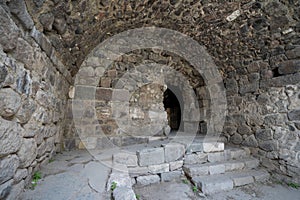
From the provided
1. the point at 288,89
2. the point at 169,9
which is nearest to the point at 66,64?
the point at 169,9

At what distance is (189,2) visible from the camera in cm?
229

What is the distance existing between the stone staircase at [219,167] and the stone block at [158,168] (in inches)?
12.4

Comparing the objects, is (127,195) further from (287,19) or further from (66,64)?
(287,19)

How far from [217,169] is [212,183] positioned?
375mm

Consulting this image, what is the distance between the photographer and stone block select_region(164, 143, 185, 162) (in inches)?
93.5

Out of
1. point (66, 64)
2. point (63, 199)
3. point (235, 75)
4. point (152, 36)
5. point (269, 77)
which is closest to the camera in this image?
point (63, 199)

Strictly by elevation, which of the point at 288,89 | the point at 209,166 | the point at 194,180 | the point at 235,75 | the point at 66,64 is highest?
the point at 235,75

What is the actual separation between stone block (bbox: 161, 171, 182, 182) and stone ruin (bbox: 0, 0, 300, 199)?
0.49 ft

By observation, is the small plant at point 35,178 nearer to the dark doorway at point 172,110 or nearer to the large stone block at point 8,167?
the large stone block at point 8,167

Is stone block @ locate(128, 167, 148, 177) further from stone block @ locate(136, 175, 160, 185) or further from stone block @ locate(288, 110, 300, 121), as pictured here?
stone block @ locate(288, 110, 300, 121)

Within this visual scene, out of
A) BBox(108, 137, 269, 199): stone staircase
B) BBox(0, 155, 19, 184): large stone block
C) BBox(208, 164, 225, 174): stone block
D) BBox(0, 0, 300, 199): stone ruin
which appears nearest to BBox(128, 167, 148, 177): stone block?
BBox(108, 137, 269, 199): stone staircase

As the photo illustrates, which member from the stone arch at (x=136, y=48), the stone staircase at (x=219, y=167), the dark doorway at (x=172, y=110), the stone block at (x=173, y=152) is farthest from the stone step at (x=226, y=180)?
the dark doorway at (x=172, y=110)

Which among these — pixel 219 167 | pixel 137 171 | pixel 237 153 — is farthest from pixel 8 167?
pixel 237 153

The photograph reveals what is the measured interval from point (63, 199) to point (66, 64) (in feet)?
5.59
